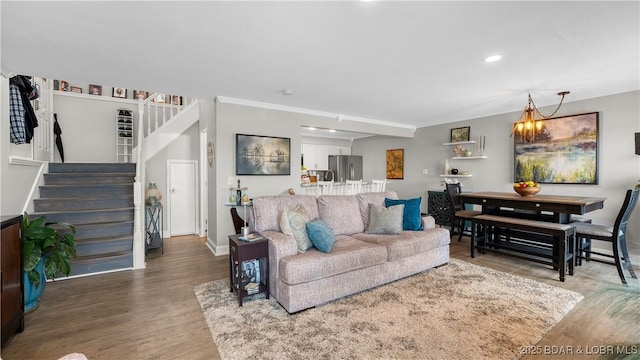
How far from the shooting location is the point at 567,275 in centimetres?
336

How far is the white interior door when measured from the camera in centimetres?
548

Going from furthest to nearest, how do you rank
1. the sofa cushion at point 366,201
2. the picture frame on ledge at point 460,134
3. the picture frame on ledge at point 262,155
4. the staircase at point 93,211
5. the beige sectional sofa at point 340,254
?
the picture frame on ledge at point 460,134
the picture frame on ledge at point 262,155
the sofa cushion at point 366,201
the staircase at point 93,211
the beige sectional sofa at point 340,254

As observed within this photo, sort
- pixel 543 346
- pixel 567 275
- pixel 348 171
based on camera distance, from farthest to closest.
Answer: pixel 348 171 < pixel 567 275 < pixel 543 346

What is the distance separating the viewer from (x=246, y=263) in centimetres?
276

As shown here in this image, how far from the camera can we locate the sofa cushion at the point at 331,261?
244 centimetres

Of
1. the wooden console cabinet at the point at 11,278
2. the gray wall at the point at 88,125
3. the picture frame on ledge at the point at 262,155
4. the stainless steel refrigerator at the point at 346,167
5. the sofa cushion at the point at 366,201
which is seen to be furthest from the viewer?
the stainless steel refrigerator at the point at 346,167

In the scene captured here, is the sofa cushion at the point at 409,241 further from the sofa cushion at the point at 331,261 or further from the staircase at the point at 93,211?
the staircase at the point at 93,211

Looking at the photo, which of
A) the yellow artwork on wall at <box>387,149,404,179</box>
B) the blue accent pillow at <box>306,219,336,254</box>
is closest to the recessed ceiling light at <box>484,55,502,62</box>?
the blue accent pillow at <box>306,219,336,254</box>

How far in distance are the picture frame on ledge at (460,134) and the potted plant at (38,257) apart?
21.1ft

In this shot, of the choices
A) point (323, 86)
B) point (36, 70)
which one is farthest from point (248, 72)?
point (36, 70)

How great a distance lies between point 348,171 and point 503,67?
5324 millimetres

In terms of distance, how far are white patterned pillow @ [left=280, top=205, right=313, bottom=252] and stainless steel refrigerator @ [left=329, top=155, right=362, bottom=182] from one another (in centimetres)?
536

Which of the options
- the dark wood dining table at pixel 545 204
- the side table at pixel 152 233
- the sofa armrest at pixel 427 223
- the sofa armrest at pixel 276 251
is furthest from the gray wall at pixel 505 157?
the side table at pixel 152 233

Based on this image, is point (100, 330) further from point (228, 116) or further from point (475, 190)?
point (475, 190)
